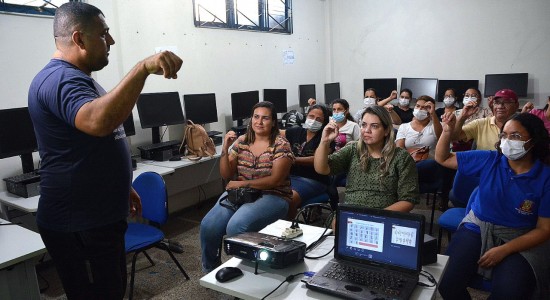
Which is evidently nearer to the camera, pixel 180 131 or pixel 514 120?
pixel 514 120

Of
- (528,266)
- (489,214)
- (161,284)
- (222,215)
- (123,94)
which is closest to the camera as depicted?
(123,94)

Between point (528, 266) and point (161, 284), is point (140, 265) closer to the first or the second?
point (161, 284)

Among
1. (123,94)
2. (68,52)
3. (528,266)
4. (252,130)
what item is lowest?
(528,266)

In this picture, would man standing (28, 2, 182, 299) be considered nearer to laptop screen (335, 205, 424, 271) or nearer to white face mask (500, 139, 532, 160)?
laptop screen (335, 205, 424, 271)

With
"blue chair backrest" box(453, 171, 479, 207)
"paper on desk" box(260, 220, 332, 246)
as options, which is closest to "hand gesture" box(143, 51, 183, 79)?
"paper on desk" box(260, 220, 332, 246)

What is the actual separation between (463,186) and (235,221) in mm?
1519

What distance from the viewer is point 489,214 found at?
2016mm

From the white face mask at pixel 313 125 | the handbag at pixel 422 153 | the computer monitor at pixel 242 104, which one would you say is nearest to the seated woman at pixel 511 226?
the handbag at pixel 422 153

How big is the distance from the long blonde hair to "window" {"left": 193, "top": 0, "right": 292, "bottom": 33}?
279 cm

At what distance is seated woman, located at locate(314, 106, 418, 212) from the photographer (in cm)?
229

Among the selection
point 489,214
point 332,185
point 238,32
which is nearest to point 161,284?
point 332,185

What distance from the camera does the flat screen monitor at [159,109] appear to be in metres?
3.83

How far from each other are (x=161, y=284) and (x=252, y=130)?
50.1 inches

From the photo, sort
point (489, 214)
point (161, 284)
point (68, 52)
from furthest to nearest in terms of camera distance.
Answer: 1. point (161, 284)
2. point (489, 214)
3. point (68, 52)
